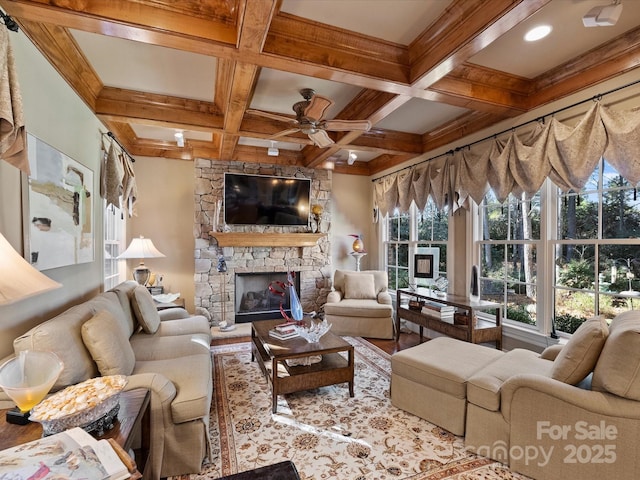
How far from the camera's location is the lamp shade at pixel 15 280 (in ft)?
3.63

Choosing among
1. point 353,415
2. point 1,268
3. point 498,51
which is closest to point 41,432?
point 1,268

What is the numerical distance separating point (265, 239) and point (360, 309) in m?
1.82

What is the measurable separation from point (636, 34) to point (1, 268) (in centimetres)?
371

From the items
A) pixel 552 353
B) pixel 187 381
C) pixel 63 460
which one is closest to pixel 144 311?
pixel 187 381

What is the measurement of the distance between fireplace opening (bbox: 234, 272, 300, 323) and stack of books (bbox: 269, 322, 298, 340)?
1.94 metres

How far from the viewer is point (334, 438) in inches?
83.1

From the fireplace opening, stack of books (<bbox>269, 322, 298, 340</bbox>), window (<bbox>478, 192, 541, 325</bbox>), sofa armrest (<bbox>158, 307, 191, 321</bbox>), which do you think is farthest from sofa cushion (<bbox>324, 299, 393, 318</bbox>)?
sofa armrest (<bbox>158, 307, 191, 321</bbox>)

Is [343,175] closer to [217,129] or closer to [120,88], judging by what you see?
[217,129]

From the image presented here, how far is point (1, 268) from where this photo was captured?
114 cm

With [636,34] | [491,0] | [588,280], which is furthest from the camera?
[588,280]

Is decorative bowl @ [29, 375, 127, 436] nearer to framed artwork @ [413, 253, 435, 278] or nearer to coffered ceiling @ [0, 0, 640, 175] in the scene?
coffered ceiling @ [0, 0, 640, 175]

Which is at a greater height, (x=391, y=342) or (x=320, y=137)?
(x=320, y=137)

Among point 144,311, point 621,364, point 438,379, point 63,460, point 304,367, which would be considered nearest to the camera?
point 63,460

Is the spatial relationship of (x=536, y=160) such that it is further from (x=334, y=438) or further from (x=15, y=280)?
(x=15, y=280)
